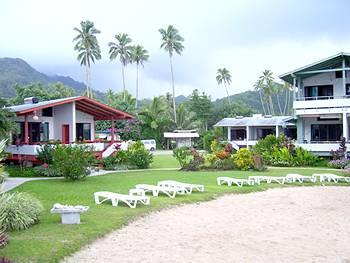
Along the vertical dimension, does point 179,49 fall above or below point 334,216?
above

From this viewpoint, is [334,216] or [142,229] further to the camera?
[334,216]

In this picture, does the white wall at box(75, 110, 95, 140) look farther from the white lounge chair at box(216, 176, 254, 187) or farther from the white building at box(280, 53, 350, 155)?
the white building at box(280, 53, 350, 155)

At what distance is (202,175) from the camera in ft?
81.7

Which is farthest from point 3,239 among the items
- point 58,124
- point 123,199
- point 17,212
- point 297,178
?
point 58,124

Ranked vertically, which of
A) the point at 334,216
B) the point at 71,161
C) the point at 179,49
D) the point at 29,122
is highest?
the point at 179,49

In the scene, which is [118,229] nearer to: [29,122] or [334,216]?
[334,216]

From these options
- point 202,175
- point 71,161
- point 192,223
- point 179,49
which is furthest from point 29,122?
point 179,49

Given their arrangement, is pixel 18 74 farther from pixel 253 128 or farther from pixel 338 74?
pixel 338 74

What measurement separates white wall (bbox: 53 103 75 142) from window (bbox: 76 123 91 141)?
2.07m

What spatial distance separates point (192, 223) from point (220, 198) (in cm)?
505

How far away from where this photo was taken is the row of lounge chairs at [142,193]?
1431 cm

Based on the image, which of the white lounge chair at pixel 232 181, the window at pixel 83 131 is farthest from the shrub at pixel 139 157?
the white lounge chair at pixel 232 181

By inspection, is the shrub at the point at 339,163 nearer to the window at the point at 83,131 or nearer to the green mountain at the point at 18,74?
the window at the point at 83,131

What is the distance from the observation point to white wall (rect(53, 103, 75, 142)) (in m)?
30.2
